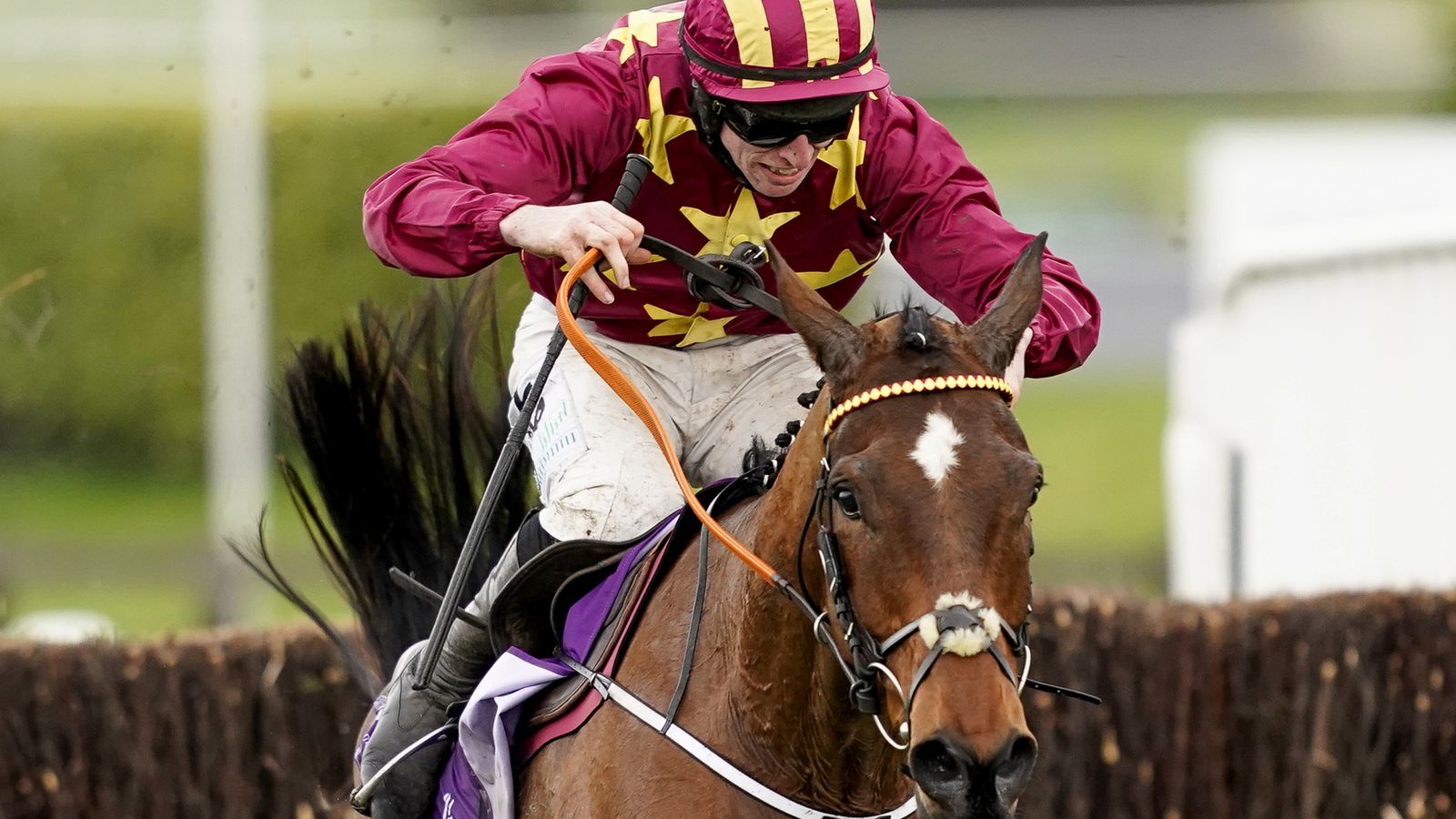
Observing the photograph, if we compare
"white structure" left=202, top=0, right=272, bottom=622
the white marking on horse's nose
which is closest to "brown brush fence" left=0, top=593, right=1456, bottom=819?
the white marking on horse's nose

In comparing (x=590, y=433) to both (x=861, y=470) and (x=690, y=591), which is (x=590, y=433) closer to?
(x=690, y=591)

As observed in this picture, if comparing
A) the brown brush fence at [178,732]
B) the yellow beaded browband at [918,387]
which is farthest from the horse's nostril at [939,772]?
the brown brush fence at [178,732]

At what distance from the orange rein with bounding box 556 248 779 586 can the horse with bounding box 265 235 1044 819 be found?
0.13ft

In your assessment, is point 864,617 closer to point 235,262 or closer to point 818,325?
point 818,325

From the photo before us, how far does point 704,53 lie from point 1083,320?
88cm

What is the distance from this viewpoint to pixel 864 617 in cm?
271

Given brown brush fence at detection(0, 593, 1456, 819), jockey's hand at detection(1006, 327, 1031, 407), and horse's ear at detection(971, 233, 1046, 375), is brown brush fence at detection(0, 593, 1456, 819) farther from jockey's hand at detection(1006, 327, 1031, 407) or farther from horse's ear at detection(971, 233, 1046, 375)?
horse's ear at detection(971, 233, 1046, 375)

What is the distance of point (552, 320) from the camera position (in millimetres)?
4133

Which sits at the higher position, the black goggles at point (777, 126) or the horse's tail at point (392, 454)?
the black goggles at point (777, 126)

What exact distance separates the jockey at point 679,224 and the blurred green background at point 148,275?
718cm

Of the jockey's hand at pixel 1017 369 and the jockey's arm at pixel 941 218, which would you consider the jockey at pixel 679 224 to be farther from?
the jockey's hand at pixel 1017 369

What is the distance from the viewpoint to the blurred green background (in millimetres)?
14812

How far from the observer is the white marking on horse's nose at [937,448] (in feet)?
8.56

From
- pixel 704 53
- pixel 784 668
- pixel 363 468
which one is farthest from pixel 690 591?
pixel 363 468
